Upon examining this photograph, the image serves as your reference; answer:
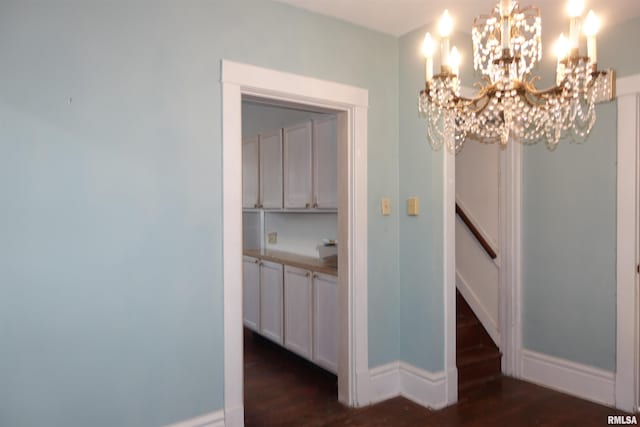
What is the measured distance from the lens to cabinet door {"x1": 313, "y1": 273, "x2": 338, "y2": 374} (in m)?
3.33

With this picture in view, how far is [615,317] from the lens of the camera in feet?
9.83

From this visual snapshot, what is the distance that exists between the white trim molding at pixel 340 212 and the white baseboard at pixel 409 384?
0.35 ft

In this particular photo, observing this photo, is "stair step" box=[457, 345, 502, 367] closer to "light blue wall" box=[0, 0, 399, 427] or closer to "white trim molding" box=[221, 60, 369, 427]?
"white trim molding" box=[221, 60, 369, 427]

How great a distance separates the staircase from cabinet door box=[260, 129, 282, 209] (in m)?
1.92

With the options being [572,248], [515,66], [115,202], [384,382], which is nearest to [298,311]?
[384,382]

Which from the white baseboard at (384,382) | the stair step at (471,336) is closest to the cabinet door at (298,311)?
the white baseboard at (384,382)

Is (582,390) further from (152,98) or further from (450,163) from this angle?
(152,98)

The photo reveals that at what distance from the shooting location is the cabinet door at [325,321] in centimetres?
333

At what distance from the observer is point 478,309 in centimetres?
398

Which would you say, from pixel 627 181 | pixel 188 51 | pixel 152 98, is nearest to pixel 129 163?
pixel 152 98

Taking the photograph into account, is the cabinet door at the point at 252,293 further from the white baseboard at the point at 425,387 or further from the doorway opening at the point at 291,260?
the white baseboard at the point at 425,387

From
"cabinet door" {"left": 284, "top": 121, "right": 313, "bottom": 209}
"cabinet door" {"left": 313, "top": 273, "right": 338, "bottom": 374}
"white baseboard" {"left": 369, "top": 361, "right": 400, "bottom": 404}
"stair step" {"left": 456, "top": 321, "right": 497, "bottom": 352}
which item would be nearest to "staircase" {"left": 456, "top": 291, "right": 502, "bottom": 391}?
"stair step" {"left": 456, "top": 321, "right": 497, "bottom": 352}

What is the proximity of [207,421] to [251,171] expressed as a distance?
2829 mm

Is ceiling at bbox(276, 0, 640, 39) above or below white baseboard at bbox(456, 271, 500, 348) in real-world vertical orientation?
above
